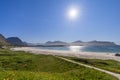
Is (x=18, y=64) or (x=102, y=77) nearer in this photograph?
(x=102, y=77)

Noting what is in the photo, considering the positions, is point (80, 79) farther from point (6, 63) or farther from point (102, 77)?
point (6, 63)

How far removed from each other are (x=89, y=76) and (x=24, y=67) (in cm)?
2872

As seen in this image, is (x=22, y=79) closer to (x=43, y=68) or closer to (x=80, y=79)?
(x=80, y=79)

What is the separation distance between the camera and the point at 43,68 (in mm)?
53969

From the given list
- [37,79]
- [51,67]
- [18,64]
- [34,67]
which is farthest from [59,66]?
[37,79]

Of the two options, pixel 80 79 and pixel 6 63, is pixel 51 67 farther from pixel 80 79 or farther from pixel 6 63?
pixel 80 79

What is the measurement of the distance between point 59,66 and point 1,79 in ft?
122

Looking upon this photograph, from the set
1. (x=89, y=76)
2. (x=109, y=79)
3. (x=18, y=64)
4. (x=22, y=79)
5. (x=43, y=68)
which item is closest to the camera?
(x=22, y=79)

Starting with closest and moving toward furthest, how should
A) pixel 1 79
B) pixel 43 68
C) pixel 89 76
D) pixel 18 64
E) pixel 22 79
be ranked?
1. pixel 1 79
2. pixel 22 79
3. pixel 89 76
4. pixel 43 68
5. pixel 18 64

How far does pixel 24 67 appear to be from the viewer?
5612cm

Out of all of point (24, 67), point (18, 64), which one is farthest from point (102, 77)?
point (18, 64)

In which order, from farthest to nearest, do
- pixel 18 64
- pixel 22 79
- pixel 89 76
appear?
pixel 18 64 → pixel 89 76 → pixel 22 79

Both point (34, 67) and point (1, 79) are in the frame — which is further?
point (34, 67)

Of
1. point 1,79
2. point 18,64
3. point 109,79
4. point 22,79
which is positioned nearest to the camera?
point 1,79
